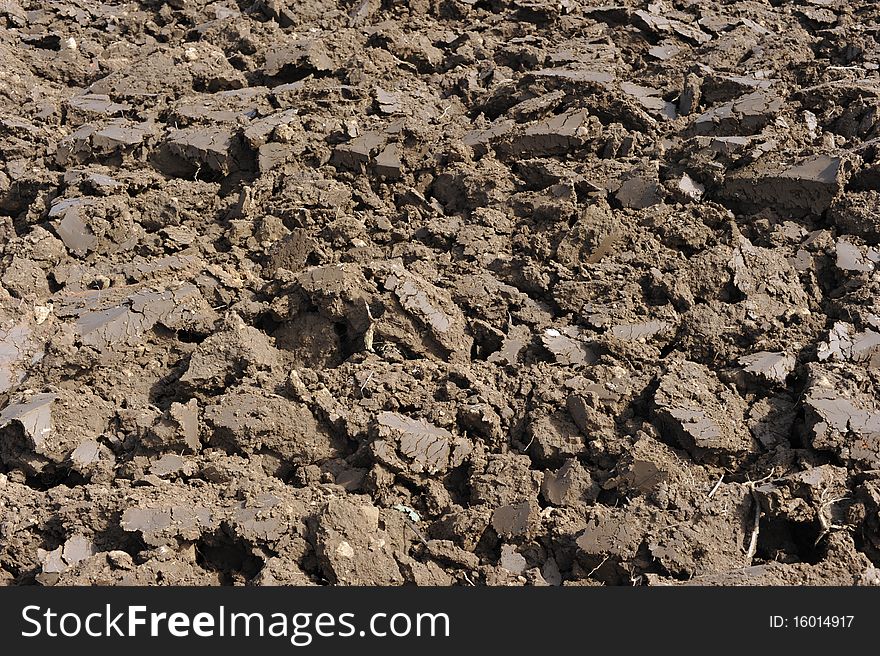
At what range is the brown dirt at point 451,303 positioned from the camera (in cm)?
331

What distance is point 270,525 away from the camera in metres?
3.25

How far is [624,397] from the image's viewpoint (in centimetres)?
373

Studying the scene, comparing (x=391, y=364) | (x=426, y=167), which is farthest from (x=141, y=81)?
(x=391, y=364)

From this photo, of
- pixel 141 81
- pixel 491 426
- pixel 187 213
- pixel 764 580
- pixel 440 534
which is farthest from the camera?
pixel 141 81

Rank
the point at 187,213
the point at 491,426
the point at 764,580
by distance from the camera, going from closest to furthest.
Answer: the point at 764,580, the point at 491,426, the point at 187,213

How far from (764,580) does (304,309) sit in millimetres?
2323

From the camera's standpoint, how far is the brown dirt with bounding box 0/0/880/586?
3312 millimetres

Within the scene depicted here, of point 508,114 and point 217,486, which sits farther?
point 508,114

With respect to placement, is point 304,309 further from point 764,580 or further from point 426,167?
point 764,580

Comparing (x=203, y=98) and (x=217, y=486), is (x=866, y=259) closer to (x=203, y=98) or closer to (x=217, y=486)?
(x=217, y=486)

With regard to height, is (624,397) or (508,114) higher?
(508,114)

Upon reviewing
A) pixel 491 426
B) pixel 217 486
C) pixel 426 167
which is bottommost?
pixel 217 486

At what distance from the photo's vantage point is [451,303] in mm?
4172

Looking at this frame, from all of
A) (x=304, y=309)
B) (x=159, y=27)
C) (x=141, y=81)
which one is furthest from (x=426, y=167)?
(x=159, y=27)
